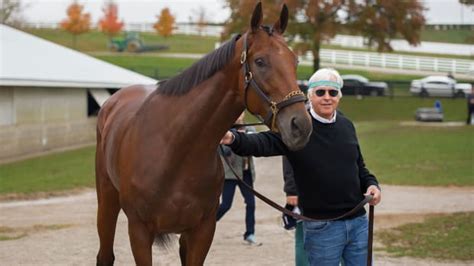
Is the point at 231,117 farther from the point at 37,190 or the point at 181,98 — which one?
the point at 37,190

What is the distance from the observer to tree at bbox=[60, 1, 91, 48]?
59.3m

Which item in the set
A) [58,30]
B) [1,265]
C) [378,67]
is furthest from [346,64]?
[1,265]

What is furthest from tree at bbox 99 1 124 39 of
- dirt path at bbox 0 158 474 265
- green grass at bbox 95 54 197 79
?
dirt path at bbox 0 158 474 265

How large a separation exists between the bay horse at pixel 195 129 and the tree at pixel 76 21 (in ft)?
179

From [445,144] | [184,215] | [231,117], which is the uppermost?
[231,117]

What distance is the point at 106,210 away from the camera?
20.0 ft

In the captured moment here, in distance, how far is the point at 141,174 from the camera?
4707 millimetres

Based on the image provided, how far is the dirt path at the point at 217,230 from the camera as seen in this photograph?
793 cm

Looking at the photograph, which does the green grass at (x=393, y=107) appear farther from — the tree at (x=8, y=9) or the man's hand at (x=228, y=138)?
the man's hand at (x=228, y=138)

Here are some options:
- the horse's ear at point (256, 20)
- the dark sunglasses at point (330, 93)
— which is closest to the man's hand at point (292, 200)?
the dark sunglasses at point (330, 93)

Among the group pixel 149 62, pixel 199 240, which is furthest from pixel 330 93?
pixel 149 62

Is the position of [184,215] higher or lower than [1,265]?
higher

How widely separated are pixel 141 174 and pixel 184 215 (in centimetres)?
40

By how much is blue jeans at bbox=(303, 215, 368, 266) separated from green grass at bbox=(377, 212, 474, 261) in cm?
376
